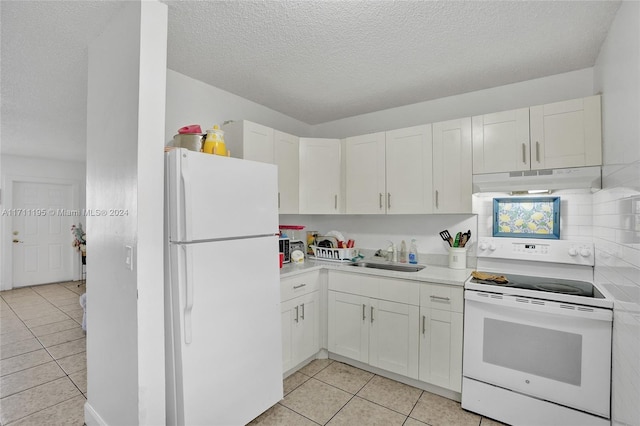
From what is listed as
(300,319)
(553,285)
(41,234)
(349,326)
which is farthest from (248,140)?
(41,234)

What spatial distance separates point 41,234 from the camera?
595cm

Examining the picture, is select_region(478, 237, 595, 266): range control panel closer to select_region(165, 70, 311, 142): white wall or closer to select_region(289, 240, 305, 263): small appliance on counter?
select_region(289, 240, 305, 263): small appliance on counter

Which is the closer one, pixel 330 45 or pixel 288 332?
pixel 330 45

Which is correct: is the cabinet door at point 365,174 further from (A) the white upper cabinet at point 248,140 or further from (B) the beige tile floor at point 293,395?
(B) the beige tile floor at point 293,395

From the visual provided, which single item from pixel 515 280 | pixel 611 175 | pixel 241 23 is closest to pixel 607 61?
pixel 611 175

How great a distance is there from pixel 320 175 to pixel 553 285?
6.97ft

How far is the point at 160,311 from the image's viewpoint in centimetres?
159

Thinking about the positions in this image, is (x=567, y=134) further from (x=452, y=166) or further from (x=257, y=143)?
(x=257, y=143)

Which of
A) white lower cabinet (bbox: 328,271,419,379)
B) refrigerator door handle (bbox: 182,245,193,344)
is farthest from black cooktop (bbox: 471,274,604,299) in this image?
refrigerator door handle (bbox: 182,245,193,344)

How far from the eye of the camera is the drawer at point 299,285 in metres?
2.48

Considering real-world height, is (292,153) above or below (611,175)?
above

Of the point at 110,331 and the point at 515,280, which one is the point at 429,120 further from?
the point at 110,331

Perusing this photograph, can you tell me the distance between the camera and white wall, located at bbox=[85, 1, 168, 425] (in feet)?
4.96

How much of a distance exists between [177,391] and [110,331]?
53cm
